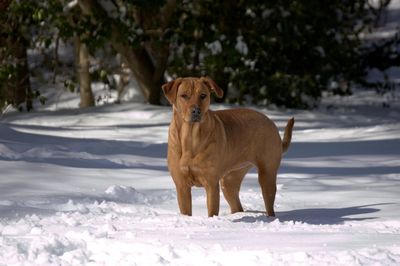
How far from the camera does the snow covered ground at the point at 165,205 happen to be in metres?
4.39

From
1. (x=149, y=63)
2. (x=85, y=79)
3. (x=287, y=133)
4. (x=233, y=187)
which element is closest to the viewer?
(x=233, y=187)

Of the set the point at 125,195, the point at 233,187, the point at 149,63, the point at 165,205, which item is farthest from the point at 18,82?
the point at 233,187

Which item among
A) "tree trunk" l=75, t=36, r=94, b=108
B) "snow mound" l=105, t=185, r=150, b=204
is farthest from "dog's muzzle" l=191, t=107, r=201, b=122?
"tree trunk" l=75, t=36, r=94, b=108

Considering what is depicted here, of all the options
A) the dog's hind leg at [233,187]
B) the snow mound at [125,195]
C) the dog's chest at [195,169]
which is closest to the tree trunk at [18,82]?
the snow mound at [125,195]

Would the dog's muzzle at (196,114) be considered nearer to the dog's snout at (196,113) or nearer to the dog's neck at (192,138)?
the dog's snout at (196,113)

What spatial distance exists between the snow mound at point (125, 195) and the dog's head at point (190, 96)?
4.47 feet

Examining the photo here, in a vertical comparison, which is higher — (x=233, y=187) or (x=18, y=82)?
(x=233, y=187)

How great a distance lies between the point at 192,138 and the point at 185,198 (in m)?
0.44

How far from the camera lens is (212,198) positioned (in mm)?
5965

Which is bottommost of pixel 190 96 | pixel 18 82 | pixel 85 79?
pixel 85 79

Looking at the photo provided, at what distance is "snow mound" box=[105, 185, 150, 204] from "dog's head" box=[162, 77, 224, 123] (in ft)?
4.47

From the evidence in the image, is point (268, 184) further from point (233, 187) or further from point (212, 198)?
point (212, 198)

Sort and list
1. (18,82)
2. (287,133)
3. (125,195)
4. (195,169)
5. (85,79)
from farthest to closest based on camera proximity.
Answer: (85,79)
(18,82)
(125,195)
(287,133)
(195,169)

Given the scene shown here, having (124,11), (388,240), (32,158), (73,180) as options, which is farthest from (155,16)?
(388,240)
